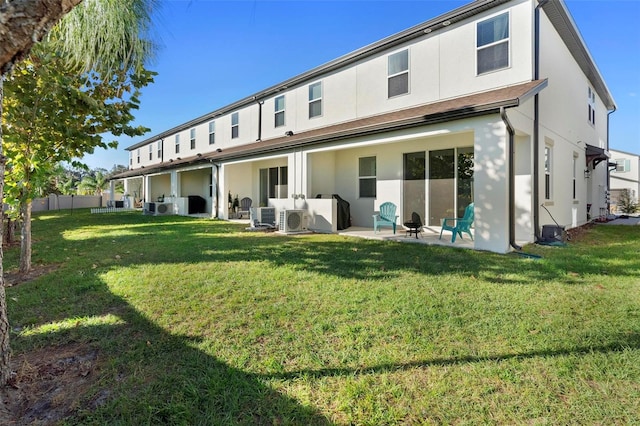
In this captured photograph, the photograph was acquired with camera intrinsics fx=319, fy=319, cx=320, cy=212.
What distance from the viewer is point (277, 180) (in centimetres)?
1554

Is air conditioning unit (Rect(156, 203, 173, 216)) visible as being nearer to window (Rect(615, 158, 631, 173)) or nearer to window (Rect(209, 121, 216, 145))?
window (Rect(209, 121, 216, 145))

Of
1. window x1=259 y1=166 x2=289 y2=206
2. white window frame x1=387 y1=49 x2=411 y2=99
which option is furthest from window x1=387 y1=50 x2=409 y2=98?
window x1=259 y1=166 x2=289 y2=206

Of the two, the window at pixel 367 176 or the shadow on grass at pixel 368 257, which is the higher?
the window at pixel 367 176

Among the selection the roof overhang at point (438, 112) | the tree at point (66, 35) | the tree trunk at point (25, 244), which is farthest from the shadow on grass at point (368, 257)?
the tree at point (66, 35)

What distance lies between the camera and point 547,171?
955 cm

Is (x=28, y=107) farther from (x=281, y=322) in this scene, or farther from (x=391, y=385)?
(x=391, y=385)

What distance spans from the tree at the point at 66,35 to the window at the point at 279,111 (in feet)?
33.4

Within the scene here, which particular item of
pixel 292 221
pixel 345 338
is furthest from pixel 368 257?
pixel 292 221

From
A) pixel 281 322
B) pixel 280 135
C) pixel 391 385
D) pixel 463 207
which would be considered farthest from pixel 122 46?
pixel 280 135

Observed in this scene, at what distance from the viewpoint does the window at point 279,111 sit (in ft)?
49.1

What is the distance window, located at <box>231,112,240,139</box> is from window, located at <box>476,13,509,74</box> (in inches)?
499

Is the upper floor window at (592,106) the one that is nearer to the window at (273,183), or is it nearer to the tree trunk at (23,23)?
the window at (273,183)

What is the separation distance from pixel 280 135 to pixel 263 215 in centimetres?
497

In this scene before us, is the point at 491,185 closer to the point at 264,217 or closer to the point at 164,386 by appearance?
the point at 164,386
